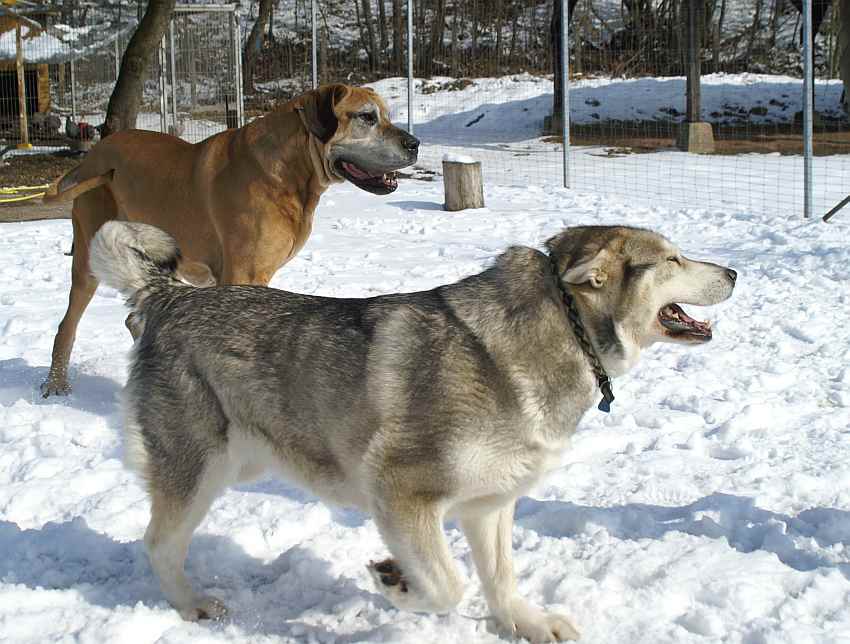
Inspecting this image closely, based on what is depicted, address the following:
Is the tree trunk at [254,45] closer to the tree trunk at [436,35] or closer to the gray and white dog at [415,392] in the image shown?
the tree trunk at [436,35]

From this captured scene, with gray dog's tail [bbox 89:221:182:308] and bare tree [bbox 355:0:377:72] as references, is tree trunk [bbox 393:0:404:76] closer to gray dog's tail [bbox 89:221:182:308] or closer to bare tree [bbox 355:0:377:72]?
bare tree [bbox 355:0:377:72]

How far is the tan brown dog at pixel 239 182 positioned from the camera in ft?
18.9

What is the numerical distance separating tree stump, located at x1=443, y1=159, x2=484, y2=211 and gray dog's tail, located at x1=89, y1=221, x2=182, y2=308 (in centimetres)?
820

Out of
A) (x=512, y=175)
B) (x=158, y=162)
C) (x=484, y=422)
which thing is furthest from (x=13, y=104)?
(x=484, y=422)

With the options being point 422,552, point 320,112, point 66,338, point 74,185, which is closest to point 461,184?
point 320,112

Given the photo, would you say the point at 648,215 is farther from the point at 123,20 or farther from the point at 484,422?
the point at 123,20

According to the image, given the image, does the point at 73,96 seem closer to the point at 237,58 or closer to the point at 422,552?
the point at 237,58

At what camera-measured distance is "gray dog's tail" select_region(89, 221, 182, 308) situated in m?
3.86

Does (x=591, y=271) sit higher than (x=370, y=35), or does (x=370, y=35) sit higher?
(x=370, y=35)

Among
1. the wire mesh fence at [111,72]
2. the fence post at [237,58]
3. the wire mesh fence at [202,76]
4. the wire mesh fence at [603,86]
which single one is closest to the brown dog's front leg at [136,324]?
the wire mesh fence at [603,86]

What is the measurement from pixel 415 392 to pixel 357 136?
3155mm

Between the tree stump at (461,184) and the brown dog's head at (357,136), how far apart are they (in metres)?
5.64

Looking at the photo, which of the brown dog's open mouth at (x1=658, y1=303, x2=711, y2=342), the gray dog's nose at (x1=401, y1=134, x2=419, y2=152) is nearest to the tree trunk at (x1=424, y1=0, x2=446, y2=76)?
the gray dog's nose at (x1=401, y1=134, x2=419, y2=152)

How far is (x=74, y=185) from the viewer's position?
6055 millimetres
